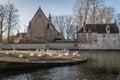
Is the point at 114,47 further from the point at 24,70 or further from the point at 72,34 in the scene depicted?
the point at 24,70

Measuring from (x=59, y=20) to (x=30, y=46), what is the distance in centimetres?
2738

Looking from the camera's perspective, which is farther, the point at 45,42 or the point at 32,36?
the point at 32,36

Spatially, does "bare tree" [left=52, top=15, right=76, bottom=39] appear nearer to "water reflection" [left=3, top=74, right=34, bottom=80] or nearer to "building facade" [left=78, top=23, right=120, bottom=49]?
"building facade" [left=78, top=23, right=120, bottom=49]

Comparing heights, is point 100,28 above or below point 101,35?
above

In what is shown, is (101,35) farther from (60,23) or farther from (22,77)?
(22,77)

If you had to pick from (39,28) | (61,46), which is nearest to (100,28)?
(61,46)

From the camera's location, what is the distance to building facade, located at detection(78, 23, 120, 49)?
69.4 meters

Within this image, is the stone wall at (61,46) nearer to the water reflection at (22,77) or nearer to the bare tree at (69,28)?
the bare tree at (69,28)

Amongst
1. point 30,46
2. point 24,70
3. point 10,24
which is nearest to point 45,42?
point 30,46

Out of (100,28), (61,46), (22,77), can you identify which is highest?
(100,28)

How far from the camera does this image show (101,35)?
71500mm

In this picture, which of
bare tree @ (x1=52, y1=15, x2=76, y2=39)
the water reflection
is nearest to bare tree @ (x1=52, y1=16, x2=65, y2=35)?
bare tree @ (x1=52, y1=15, x2=76, y2=39)

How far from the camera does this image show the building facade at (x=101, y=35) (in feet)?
228

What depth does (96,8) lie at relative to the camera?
72312mm
